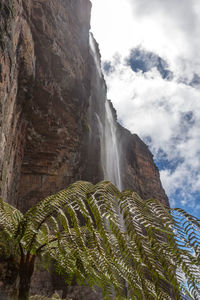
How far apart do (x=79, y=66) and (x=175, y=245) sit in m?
10.3

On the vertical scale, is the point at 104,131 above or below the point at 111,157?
above

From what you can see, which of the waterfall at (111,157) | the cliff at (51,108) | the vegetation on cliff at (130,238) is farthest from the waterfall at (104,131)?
the vegetation on cliff at (130,238)

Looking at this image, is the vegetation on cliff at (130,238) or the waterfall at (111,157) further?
the waterfall at (111,157)

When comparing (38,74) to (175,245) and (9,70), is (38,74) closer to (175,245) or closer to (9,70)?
(9,70)

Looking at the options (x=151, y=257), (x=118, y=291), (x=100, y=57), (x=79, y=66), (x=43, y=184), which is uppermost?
(x=100, y=57)

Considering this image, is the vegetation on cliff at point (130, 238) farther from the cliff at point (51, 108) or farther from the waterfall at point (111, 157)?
the waterfall at point (111, 157)

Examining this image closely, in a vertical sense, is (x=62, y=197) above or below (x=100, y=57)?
below

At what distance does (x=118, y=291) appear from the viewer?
1592 mm

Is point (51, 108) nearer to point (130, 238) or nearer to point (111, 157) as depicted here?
point (111, 157)

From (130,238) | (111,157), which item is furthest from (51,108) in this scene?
(130,238)

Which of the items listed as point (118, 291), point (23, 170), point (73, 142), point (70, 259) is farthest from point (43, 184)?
point (118, 291)

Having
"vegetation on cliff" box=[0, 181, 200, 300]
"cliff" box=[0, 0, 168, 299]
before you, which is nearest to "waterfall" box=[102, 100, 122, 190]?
"cliff" box=[0, 0, 168, 299]

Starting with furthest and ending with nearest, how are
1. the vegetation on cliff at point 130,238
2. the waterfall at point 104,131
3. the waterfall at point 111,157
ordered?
the waterfall at point 111,157
the waterfall at point 104,131
the vegetation on cliff at point 130,238

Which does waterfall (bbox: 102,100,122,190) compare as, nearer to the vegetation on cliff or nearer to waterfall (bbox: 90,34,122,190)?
waterfall (bbox: 90,34,122,190)
